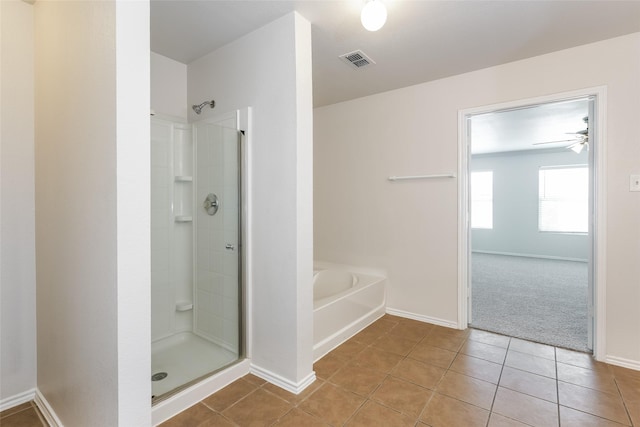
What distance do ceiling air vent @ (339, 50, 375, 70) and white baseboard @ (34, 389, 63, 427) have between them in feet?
9.27

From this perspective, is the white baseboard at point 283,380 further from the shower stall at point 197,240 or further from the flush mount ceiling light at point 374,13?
the flush mount ceiling light at point 374,13

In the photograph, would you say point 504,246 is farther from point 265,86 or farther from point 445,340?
point 265,86

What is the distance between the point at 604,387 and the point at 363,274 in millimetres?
1932

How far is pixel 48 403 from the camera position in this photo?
66.1 inches

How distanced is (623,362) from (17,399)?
12.6 feet

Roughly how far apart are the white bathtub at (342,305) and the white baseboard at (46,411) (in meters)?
1.46

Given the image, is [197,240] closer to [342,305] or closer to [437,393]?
[342,305]

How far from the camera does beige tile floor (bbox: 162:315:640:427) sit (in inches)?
63.6

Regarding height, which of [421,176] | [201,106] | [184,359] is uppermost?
[201,106]

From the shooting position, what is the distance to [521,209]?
6566mm

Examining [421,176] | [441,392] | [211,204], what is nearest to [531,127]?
[421,176]

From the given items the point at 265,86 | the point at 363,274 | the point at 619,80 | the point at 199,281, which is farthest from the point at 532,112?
the point at 199,281

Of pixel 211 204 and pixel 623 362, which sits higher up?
pixel 211 204

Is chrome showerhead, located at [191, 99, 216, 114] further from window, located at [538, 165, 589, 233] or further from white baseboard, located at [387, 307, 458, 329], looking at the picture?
window, located at [538, 165, 589, 233]
